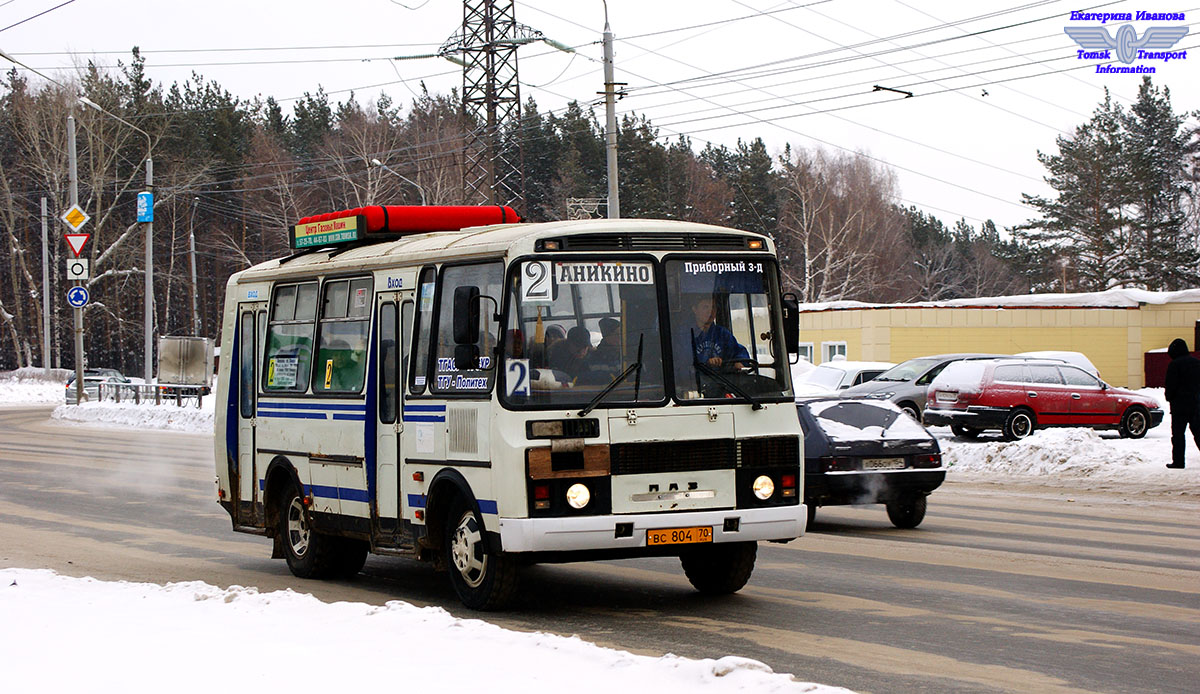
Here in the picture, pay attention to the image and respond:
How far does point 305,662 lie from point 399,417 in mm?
3763

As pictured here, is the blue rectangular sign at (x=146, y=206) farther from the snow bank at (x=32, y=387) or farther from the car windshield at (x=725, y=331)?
the car windshield at (x=725, y=331)

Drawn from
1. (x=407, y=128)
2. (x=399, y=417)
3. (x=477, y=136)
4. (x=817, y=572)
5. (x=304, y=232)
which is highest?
(x=407, y=128)

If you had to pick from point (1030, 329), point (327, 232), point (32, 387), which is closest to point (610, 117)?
point (327, 232)

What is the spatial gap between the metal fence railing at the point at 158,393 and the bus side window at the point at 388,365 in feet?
120

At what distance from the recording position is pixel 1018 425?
28.2 metres

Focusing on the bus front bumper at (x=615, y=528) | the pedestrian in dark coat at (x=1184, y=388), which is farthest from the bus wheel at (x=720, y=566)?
the pedestrian in dark coat at (x=1184, y=388)

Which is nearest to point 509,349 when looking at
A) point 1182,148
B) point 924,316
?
point 924,316

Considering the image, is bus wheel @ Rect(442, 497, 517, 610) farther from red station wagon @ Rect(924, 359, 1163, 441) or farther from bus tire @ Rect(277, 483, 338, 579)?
red station wagon @ Rect(924, 359, 1163, 441)

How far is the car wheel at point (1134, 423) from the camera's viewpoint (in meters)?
29.1

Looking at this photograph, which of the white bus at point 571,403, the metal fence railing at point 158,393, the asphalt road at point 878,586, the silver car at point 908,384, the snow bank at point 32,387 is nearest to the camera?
the asphalt road at point 878,586

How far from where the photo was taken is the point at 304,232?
13.2 meters

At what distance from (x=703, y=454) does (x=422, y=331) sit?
237 cm

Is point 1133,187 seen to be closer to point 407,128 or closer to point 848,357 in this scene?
point 848,357

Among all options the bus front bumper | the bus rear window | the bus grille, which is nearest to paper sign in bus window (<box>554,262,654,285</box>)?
the bus grille
